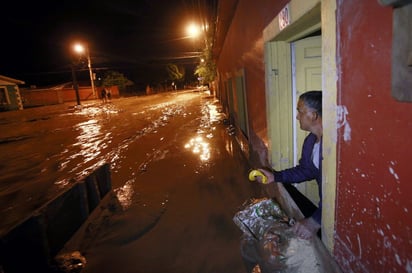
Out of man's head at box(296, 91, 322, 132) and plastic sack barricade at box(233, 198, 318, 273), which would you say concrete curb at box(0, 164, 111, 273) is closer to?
plastic sack barricade at box(233, 198, 318, 273)

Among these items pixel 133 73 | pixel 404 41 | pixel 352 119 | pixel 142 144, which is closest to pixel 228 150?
pixel 142 144

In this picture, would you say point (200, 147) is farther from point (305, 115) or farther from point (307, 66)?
point (305, 115)

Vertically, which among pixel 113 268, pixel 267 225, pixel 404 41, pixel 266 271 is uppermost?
pixel 404 41

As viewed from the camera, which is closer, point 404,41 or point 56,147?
point 404,41

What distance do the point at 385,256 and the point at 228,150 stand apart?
250 inches

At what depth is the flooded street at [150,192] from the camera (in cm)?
326

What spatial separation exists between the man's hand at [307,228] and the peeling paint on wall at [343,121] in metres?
1.01

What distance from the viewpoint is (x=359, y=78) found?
1.32 m

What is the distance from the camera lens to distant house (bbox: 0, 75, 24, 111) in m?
27.0

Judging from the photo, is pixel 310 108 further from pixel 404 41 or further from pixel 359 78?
pixel 404 41

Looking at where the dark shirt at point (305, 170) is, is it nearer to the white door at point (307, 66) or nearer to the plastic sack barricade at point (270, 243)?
the plastic sack barricade at point (270, 243)

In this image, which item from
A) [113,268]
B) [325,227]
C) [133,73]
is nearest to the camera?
[325,227]

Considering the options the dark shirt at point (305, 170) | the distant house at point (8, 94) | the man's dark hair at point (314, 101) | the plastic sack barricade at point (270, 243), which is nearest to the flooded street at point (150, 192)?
the plastic sack barricade at point (270, 243)

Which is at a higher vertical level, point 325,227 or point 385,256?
point 385,256
